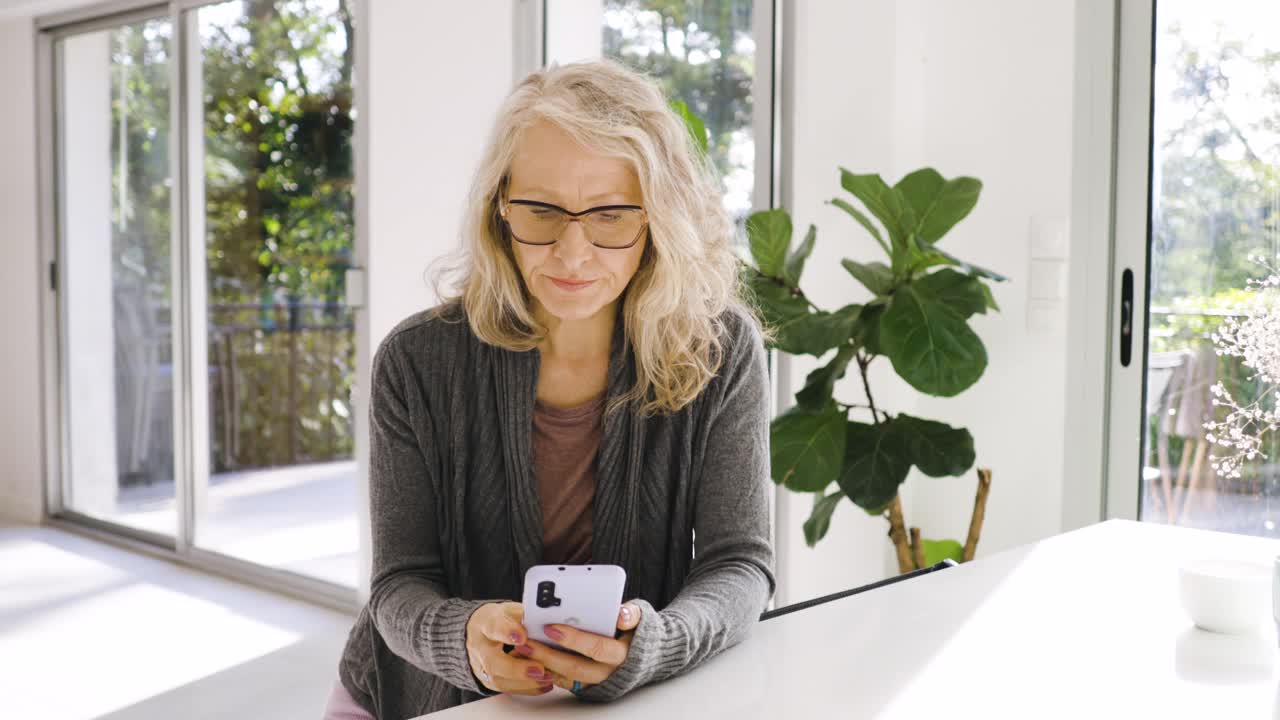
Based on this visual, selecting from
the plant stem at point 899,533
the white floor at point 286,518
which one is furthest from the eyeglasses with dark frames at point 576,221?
the white floor at point 286,518

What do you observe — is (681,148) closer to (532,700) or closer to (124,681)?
(532,700)

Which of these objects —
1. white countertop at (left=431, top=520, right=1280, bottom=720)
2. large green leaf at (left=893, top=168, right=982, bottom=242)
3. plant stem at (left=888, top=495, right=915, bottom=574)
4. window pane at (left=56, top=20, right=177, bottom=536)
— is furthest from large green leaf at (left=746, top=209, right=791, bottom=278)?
window pane at (left=56, top=20, right=177, bottom=536)

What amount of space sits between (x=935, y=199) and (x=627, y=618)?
1.56 metres

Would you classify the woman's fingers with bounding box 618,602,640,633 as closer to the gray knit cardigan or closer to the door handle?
the gray knit cardigan

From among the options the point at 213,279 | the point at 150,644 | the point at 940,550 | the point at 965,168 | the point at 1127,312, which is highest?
the point at 965,168

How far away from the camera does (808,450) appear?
2.33 metres

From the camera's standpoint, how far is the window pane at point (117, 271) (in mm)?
4586

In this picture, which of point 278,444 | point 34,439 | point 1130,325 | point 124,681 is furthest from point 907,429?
point 34,439

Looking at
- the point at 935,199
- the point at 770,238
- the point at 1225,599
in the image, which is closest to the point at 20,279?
the point at 770,238

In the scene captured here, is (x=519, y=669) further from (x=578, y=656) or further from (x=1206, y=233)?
(x=1206, y=233)

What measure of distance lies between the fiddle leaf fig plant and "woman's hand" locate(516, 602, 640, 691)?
137 centimetres

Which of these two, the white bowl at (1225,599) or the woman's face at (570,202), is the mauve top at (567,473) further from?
the white bowl at (1225,599)

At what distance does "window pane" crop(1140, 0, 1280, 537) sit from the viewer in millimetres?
2410

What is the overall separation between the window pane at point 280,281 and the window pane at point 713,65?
1.30 metres
